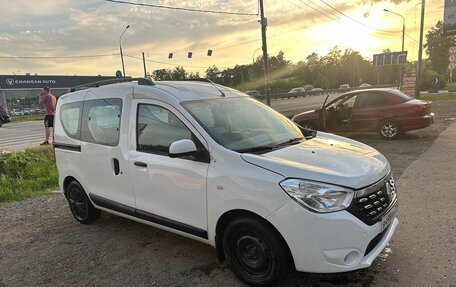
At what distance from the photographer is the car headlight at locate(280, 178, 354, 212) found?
2904mm

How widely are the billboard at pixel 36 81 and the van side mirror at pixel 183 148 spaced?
5385cm

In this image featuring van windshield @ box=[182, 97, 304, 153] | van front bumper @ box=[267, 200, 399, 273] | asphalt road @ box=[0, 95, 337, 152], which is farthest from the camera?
asphalt road @ box=[0, 95, 337, 152]

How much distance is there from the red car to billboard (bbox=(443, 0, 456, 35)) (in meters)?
20.4

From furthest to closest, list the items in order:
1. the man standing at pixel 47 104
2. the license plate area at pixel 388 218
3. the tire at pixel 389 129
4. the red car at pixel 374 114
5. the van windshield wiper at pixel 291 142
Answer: the man standing at pixel 47 104, the tire at pixel 389 129, the red car at pixel 374 114, the van windshield wiper at pixel 291 142, the license plate area at pixel 388 218

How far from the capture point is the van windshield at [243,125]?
3.62 meters

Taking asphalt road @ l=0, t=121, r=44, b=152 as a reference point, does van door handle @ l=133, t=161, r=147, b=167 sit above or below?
above

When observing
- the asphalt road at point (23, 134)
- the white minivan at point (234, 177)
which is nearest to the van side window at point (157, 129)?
the white minivan at point (234, 177)

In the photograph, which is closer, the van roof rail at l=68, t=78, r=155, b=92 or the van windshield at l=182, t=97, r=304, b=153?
the van windshield at l=182, t=97, r=304, b=153

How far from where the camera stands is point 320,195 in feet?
9.60

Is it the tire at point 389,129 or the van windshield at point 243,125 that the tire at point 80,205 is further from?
the tire at point 389,129

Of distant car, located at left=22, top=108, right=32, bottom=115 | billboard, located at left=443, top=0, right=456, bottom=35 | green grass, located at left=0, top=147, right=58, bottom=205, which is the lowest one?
distant car, located at left=22, top=108, right=32, bottom=115

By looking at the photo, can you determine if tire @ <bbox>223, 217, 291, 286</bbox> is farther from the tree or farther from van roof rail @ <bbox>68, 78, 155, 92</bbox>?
the tree

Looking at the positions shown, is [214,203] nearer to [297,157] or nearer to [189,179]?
[189,179]

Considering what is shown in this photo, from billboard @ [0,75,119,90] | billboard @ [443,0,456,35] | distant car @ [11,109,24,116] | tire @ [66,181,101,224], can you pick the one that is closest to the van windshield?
tire @ [66,181,101,224]
